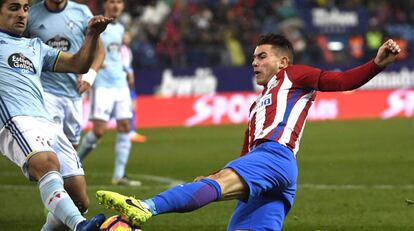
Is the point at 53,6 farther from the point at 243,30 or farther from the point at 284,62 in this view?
the point at 243,30

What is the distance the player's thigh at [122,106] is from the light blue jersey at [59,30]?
2.93m

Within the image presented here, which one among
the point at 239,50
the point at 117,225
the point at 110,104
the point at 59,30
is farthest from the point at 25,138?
the point at 239,50

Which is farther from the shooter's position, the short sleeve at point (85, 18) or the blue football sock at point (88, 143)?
the blue football sock at point (88, 143)

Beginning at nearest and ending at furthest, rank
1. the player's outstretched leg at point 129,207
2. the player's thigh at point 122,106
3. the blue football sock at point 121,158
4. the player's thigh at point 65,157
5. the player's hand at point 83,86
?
the player's outstretched leg at point 129,207, the player's thigh at point 65,157, the player's hand at point 83,86, the blue football sock at point 121,158, the player's thigh at point 122,106

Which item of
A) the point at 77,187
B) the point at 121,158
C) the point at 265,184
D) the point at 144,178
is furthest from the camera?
the point at 144,178

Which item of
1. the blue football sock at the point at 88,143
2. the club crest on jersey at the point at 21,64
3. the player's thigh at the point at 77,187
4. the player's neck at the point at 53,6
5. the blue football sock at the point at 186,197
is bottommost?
the blue football sock at the point at 88,143

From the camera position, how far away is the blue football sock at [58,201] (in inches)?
244

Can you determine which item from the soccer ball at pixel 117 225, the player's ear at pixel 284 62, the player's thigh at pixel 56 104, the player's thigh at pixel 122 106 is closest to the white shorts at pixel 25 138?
the soccer ball at pixel 117 225

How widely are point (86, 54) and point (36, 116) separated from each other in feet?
2.07

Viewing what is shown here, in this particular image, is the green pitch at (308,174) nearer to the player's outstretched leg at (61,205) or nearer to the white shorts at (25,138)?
the white shorts at (25,138)

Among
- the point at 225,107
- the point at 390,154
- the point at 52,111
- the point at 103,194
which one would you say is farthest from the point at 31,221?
the point at 225,107

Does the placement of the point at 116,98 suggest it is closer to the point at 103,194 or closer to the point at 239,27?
the point at 103,194

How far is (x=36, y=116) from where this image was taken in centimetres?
686

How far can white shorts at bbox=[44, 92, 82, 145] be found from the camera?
32.1 feet
